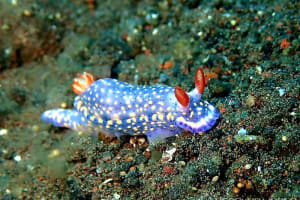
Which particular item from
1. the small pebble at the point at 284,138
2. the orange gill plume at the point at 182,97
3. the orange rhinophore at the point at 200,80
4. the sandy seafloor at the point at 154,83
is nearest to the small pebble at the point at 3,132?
the sandy seafloor at the point at 154,83

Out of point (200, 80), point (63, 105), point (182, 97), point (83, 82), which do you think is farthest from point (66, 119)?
point (200, 80)

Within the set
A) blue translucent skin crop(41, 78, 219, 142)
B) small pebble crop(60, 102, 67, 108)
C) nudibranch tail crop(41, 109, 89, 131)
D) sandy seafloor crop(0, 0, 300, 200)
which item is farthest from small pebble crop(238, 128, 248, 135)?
small pebble crop(60, 102, 67, 108)

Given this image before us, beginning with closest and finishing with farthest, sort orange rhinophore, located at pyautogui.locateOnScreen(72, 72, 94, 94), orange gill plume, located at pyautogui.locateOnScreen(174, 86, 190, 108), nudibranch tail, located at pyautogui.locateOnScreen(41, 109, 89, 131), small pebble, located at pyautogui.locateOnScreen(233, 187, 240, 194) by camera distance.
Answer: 1. small pebble, located at pyautogui.locateOnScreen(233, 187, 240, 194)
2. orange gill plume, located at pyautogui.locateOnScreen(174, 86, 190, 108)
3. orange rhinophore, located at pyautogui.locateOnScreen(72, 72, 94, 94)
4. nudibranch tail, located at pyautogui.locateOnScreen(41, 109, 89, 131)

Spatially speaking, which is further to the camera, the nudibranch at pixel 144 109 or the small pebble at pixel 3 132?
the small pebble at pixel 3 132

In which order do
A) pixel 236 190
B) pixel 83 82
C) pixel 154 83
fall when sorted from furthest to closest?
pixel 154 83
pixel 83 82
pixel 236 190

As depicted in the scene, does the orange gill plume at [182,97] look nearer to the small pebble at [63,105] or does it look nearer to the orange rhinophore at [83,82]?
the orange rhinophore at [83,82]

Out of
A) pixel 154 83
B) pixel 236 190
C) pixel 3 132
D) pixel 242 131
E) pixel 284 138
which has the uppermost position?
pixel 154 83

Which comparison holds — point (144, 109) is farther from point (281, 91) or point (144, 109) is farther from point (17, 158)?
point (17, 158)

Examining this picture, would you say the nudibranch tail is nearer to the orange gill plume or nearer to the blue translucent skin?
the blue translucent skin
